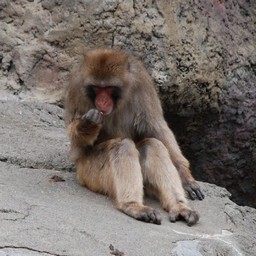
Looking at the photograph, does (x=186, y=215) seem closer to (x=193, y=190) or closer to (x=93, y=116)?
(x=193, y=190)

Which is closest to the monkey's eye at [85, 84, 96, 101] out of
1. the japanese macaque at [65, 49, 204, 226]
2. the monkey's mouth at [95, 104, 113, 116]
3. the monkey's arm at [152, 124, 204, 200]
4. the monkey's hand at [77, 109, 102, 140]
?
the japanese macaque at [65, 49, 204, 226]

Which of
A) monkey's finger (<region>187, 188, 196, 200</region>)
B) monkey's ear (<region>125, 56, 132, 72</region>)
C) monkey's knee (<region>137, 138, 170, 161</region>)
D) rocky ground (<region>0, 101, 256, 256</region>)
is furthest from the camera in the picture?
→ monkey's finger (<region>187, 188, 196, 200</region>)

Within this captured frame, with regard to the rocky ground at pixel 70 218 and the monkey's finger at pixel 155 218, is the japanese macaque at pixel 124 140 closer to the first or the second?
the monkey's finger at pixel 155 218

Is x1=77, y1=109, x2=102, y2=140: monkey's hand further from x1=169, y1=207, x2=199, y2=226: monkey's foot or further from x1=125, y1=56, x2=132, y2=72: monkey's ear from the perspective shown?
x1=169, y1=207, x2=199, y2=226: monkey's foot

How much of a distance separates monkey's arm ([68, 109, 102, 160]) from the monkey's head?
8.6 inches

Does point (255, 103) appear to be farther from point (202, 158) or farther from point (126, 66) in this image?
point (126, 66)

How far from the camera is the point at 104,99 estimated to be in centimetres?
732

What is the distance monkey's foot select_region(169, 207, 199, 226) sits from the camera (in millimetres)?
7012

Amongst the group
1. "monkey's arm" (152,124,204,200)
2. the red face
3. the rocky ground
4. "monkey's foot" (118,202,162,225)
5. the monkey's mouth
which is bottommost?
the rocky ground

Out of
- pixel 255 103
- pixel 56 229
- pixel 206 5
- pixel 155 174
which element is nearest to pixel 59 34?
pixel 206 5

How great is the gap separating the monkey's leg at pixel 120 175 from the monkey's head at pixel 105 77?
35 cm

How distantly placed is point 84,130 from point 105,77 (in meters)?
0.51

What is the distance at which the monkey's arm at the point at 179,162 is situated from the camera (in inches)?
305

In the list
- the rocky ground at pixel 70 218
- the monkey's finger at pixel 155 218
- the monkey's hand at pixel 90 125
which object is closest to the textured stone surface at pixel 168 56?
the rocky ground at pixel 70 218
